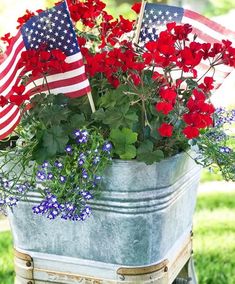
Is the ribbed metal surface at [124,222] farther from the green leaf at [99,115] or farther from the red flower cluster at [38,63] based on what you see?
the red flower cluster at [38,63]

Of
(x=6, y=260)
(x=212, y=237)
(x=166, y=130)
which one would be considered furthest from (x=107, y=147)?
(x=212, y=237)

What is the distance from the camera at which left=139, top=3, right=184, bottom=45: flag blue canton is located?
6.43 ft

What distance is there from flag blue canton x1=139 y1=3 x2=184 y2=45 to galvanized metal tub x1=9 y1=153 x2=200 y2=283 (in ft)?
1.40

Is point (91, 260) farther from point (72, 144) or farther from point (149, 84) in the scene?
point (149, 84)

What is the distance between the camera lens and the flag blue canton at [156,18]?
6.43 feet

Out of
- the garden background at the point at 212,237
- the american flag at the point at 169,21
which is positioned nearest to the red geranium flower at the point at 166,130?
the american flag at the point at 169,21

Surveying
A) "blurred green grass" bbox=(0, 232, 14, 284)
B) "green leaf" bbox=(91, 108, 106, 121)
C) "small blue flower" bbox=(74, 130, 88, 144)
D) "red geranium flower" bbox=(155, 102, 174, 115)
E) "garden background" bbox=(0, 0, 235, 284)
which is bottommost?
"blurred green grass" bbox=(0, 232, 14, 284)

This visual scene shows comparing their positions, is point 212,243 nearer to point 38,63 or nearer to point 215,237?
point 215,237

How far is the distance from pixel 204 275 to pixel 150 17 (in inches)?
49.2

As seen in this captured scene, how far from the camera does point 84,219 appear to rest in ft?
5.49

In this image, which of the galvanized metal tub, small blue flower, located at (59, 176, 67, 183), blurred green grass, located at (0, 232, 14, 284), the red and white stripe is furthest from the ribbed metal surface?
blurred green grass, located at (0, 232, 14, 284)

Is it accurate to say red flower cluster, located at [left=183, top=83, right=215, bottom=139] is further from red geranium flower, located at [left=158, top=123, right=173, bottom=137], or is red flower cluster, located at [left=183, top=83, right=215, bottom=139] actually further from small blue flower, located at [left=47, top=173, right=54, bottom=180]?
small blue flower, located at [left=47, top=173, right=54, bottom=180]

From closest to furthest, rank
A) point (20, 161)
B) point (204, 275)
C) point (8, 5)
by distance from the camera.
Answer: point (20, 161), point (204, 275), point (8, 5)

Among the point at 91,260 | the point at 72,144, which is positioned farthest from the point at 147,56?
the point at 91,260
